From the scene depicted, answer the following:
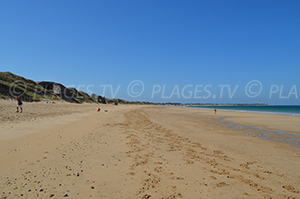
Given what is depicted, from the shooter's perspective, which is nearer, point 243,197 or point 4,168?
point 243,197

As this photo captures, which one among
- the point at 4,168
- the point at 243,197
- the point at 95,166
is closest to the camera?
the point at 243,197

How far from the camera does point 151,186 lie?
13.2 ft

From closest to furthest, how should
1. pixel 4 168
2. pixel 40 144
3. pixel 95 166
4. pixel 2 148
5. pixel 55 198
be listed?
pixel 55 198 < pixel 4 168 < pixel 95 166 < pixel 2 148 < pixel 40 144

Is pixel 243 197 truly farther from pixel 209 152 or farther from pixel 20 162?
pixel 20 162

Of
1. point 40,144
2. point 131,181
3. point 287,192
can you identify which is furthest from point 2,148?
point 287,192

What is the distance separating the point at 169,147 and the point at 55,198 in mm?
5335

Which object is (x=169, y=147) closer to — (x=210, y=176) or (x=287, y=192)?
(x=210, y=176)

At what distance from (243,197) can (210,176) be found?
3.56ft

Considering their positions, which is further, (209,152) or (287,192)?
(209,152)

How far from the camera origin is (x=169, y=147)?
7.85 m

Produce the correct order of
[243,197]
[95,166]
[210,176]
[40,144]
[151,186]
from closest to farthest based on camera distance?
1. [243,197]
2. [151,186]
3. [210,176]
4. [95,166]
5. [40,144]

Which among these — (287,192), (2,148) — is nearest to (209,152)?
(287,192)

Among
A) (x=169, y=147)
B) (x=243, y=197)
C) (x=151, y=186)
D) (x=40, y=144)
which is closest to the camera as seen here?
(x=243, y=197)

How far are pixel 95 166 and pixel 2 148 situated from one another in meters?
3.82
